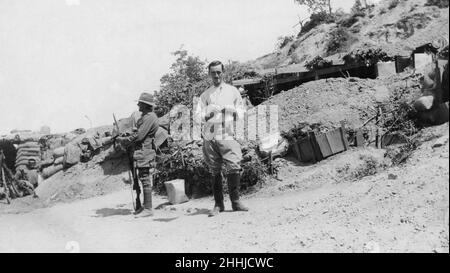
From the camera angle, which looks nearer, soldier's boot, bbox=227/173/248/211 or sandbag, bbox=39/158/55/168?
soldier's boot, bbox=227/173/248/211

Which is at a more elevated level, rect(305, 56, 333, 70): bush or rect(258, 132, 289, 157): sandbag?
rect(305, 56, 333, 70): bush

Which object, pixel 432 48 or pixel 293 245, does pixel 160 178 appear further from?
pixel 432 48

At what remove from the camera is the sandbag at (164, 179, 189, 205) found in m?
7.53

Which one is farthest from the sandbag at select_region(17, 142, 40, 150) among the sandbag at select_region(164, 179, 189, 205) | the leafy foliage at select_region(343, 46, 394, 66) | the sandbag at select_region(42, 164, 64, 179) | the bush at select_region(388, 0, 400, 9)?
the bush at select_region(388, 0, 400, 9)

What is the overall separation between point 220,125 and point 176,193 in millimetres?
2262

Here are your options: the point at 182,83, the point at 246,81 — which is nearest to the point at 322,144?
the point at 246,81

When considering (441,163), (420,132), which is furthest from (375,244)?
(420,132)

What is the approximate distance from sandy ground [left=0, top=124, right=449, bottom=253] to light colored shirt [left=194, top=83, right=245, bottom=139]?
43.6 inches

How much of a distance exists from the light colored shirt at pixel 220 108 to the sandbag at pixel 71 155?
764 centimetres

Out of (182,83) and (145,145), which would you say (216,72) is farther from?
(182,83)

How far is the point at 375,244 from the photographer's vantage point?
3.77 meters

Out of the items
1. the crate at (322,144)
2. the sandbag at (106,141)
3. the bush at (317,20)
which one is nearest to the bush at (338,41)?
the bush at (317,20)

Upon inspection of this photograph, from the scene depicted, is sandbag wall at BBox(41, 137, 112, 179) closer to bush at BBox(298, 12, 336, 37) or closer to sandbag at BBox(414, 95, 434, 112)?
sandbag at BBox(414, 95, 434, 112)
